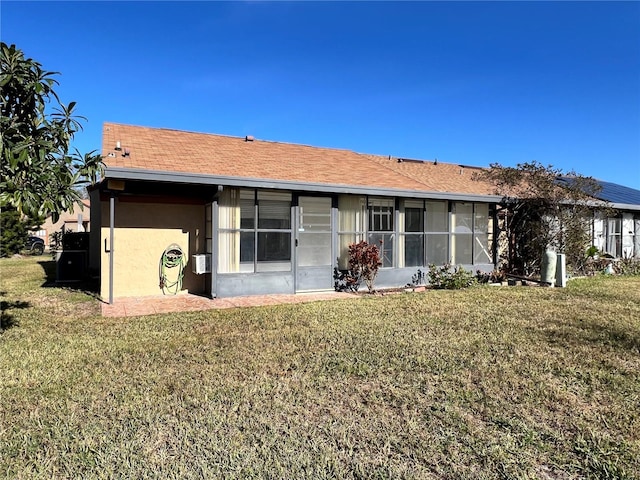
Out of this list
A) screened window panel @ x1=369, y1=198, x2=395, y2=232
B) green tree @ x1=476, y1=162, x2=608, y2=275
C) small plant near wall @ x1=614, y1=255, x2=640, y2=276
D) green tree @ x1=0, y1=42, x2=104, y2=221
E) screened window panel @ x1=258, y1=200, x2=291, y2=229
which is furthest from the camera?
small plant near wall @ x1=614, y1=255, x2=640, y2=276

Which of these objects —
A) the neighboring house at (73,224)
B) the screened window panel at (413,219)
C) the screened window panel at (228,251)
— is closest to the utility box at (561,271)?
the screened window panel at (413,219)

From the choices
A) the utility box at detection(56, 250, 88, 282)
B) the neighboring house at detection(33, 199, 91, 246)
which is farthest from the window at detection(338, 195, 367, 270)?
the neighboring house at detection(33, 199, 91, 246)

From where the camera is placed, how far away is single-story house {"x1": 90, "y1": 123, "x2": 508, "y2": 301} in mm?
8938

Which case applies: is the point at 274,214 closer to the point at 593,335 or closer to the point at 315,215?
the point at 315,215

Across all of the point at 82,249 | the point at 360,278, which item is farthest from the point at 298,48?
the point at 82,249

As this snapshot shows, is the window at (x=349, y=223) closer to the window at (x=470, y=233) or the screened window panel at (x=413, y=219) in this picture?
the screened window panel at (x=413, y=219)

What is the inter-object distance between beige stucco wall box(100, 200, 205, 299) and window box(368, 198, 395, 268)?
4.52 metres

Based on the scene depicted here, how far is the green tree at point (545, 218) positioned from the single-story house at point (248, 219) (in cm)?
134

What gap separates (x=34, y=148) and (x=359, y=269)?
7369 millimetres

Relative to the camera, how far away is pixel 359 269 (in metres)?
10.3

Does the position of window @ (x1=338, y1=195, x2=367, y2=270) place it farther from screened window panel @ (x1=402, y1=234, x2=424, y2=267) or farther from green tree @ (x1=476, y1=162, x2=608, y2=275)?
green tree @ (x1=476, y1=162, x2=608, y2=275)

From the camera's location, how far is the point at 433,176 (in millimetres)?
14695

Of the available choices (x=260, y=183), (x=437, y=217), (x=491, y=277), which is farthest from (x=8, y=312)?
(x=491, y=277)

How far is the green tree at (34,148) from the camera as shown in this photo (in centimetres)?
434
